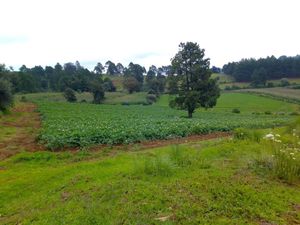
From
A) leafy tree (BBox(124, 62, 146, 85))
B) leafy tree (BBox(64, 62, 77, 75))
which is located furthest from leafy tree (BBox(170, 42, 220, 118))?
leafy tree (BBox(64, 62, 77, 75))

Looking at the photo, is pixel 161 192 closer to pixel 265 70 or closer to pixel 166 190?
pixel 166 190

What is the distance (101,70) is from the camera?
15912 centimetres

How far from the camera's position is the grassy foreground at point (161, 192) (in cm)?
589

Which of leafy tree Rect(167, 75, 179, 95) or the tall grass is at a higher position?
leafy tree Rect(167, 75, 179, 95)

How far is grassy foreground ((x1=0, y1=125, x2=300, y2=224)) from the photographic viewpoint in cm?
589

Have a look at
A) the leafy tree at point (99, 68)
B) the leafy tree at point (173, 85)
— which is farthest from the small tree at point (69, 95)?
the leafy tree at point (99, 68)

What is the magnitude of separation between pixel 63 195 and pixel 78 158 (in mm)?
5470

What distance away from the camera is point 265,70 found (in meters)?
95.6

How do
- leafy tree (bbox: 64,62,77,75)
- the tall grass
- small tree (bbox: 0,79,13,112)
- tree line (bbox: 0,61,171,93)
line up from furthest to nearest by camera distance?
leafy tree (bbox: 64,62,77,75)
tree line (bbox: 0,61,171,93)
small tree (bbox: 0,79,13,112)
the tall grass

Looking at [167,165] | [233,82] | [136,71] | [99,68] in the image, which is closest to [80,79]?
[136,71]

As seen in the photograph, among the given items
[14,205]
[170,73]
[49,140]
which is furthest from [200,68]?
[14,205]

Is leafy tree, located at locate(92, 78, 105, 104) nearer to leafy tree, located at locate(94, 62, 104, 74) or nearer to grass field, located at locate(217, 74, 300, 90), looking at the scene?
grass field, located at locate(217, 74, 300, 90)

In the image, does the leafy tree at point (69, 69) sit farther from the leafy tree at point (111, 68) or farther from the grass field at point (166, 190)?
the grass field at point (166, 190)

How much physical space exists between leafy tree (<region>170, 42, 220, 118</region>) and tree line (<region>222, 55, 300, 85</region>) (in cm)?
6452
